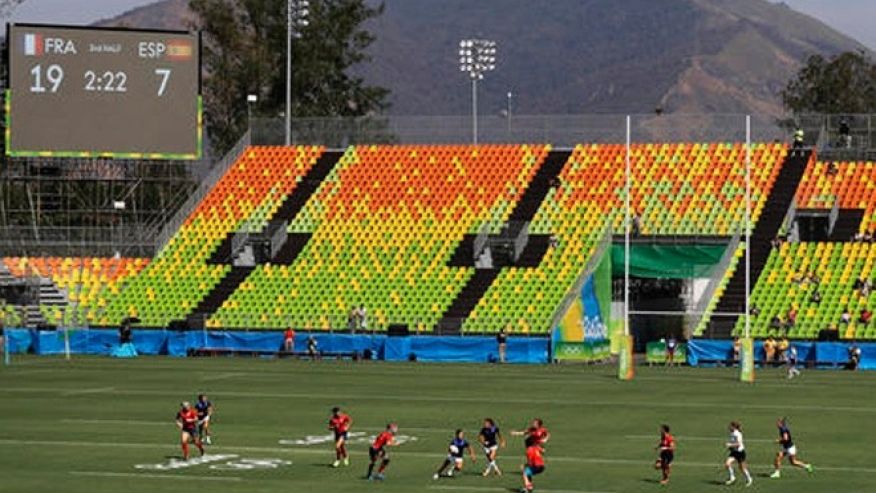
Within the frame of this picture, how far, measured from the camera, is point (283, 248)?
95.7 metres

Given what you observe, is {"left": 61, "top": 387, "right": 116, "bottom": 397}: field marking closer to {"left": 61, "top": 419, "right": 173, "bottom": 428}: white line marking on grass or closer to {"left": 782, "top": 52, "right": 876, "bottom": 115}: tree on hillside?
{"left": 61, "top": 419, "right": 173, "bottom": 428}: white line marking on grass

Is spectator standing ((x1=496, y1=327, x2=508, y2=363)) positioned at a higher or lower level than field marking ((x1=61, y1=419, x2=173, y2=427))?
higher

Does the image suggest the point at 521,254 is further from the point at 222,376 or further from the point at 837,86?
the point at 837,86

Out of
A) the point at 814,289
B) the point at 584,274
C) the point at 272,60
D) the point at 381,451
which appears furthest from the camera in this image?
the point at 272,60

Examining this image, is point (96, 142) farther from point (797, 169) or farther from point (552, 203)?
point (797, 169)

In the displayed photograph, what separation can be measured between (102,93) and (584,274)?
79.8ft

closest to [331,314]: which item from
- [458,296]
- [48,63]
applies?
[458,296]

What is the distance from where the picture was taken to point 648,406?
199 feet

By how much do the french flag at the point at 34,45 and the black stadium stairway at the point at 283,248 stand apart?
39.9ft

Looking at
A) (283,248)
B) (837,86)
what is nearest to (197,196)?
(283,248)

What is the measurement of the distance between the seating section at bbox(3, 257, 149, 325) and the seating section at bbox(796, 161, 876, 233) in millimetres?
30562

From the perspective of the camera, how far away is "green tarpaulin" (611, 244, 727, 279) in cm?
8981

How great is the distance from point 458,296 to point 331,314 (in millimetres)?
5448

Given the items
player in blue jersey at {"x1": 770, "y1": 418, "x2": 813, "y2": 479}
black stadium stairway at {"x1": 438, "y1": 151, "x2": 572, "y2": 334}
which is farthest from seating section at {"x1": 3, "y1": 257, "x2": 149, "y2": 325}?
player in blue jersey at {"x1": 770, "y1": 418, "x2": 813, "y2": 479}
